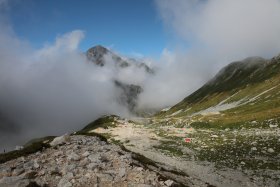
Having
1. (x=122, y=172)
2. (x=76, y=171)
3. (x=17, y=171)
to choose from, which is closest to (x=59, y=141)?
(x=17, y=171)

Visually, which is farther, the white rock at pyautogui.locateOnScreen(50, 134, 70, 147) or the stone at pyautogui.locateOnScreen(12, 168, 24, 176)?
the white rock at pyautogui.locateOnScreen(50, 134, 70, 147)

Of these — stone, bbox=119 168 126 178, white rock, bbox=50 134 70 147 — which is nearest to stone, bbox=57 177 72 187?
stone, bbox=119 168 126 178

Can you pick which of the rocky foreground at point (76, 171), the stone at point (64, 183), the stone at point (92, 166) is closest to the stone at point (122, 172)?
the rocky foreground at point (76, 171)

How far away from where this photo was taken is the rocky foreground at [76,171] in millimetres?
23219

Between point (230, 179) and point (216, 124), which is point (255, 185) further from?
point (216, 124)

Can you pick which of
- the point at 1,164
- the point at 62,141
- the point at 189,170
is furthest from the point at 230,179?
the point at 1,164

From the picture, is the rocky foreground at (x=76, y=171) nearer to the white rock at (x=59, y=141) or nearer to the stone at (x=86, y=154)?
the stone at (x=86, y=154)

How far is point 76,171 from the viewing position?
24.8 meters

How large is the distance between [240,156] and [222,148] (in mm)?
7071

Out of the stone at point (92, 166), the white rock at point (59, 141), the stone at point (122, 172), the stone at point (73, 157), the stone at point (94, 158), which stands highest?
the white rock at point (59, 141)

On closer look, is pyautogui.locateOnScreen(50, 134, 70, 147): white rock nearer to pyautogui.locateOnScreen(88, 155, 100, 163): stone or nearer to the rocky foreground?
the rocky foreground

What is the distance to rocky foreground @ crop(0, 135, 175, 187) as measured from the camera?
2322 cm

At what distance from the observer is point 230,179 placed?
36.3 meters

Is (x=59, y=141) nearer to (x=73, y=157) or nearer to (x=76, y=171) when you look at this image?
(x=73, y=157)
